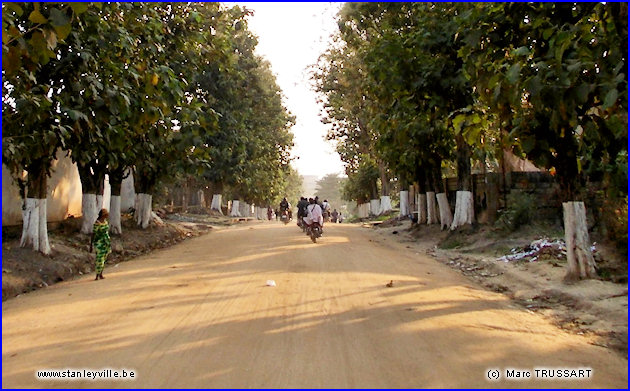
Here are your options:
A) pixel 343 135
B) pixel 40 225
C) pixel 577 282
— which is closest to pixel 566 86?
pixel 577 282

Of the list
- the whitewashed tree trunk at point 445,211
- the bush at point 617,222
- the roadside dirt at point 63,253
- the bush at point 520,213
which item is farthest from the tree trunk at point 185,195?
the bush at point 617,222

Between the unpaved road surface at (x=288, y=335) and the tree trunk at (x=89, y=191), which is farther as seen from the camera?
the tree trunk at (x=89, y=191)

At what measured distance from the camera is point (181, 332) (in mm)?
6320

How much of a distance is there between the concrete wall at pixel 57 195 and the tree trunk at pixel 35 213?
3.50m

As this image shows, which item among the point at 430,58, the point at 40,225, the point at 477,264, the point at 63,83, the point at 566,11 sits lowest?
the point at 477,264

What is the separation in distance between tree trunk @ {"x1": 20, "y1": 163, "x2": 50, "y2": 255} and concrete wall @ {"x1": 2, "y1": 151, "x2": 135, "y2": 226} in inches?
138

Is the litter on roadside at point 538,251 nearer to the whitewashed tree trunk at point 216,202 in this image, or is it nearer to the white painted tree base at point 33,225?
the white painted tree base at point 33,225

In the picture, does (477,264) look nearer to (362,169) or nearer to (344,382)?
(344,382)

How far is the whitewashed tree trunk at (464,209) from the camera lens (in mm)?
18609

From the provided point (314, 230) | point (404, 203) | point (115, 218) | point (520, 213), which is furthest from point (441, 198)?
point (404, 203)

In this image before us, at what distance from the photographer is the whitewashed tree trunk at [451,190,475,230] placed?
61.1 ft

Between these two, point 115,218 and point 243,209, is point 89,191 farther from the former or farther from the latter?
point 243,209

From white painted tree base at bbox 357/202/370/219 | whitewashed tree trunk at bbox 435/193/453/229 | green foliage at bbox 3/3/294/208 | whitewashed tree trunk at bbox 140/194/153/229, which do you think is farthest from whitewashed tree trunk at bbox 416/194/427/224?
white painted tree base at bbox 357/202/370/219

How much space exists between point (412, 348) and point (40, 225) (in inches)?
401
